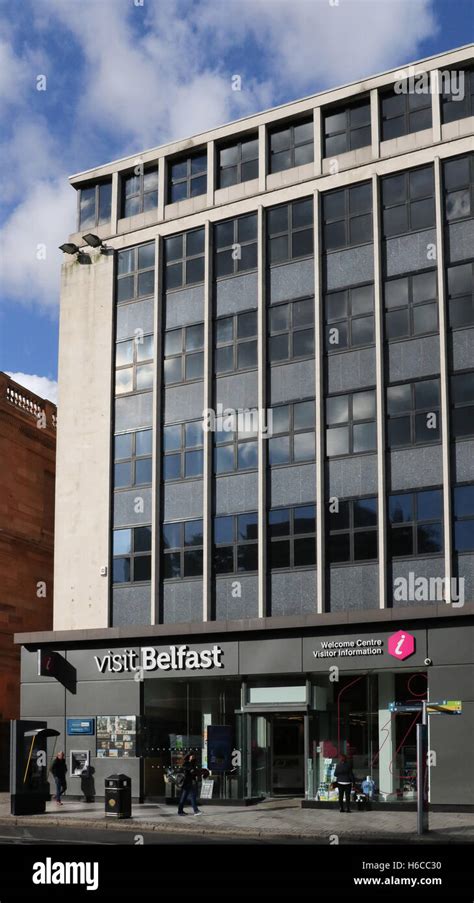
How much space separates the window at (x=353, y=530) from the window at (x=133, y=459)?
6.59 meters

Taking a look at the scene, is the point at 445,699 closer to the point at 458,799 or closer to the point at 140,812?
the point at 458,799

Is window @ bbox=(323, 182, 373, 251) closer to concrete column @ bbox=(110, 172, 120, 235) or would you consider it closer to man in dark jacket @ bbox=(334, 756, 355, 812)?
concrete column @ bbox=(110, 172, 120, 235)

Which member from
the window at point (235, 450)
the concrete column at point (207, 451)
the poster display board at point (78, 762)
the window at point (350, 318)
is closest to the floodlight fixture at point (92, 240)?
the concrete column at point (207, 451)

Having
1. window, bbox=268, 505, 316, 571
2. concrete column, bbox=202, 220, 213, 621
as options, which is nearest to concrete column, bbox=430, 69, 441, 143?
concrete column, bbox=202, 220, 213, 621

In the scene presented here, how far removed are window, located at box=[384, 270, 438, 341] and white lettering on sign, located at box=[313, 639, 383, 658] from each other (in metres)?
8.56

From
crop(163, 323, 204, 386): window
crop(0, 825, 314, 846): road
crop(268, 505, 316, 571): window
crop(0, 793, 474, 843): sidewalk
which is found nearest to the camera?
crop(0, 825, 314, 846): road

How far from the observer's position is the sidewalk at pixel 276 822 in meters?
24.7

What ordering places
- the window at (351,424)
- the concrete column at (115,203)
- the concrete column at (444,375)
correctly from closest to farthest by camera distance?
1. the concrete column at (444,375)
2. the window at (351,424)
3. the concrete column at (115,203)

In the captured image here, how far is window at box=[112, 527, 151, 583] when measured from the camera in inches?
1412

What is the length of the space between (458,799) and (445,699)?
8.17ft

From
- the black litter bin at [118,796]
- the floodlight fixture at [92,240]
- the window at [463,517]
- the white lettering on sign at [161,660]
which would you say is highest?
the floodlight fixture at [92,240]

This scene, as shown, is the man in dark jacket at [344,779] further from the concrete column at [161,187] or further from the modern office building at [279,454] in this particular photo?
the concrete column at [161,187]
